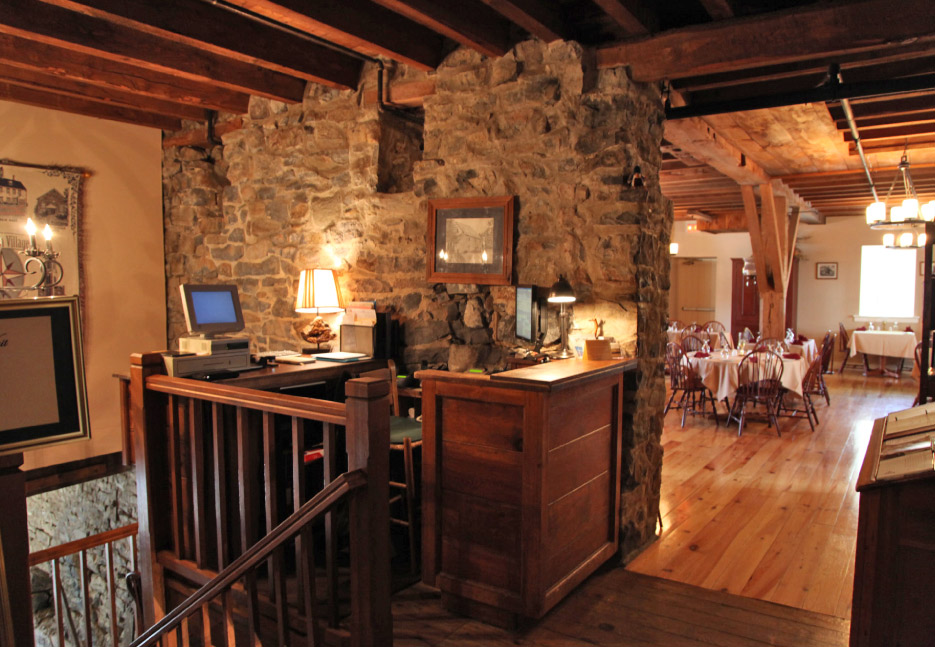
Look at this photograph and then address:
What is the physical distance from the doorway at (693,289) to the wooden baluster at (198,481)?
450 inches

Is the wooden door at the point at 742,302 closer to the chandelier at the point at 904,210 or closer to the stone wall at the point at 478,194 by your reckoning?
the chandelier at the point at 904,210

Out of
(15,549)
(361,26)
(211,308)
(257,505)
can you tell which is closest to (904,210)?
(361,26)

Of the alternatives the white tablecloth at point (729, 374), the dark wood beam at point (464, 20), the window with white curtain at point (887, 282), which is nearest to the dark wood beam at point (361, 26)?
the dark wood beam at point (464, 20)

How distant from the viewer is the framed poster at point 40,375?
1611 millimetres

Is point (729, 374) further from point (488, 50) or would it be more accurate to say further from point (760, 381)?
point (488, 50)

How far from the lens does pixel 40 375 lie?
5.44ft

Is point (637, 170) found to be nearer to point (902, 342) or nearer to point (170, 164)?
point (170, 164)

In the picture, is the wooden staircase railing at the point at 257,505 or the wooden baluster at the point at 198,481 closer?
the wooden staircase railing at the point at 257,505

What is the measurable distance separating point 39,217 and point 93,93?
1087 mm

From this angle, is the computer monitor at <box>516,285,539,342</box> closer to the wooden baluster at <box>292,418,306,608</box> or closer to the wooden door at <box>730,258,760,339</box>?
the wooden baluster at <box>292,418,306,608</box>

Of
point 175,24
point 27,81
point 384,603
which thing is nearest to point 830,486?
point 384,603

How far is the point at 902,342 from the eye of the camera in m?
9.63

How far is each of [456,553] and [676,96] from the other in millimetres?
3050

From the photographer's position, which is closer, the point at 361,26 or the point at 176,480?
the point at 176,480
